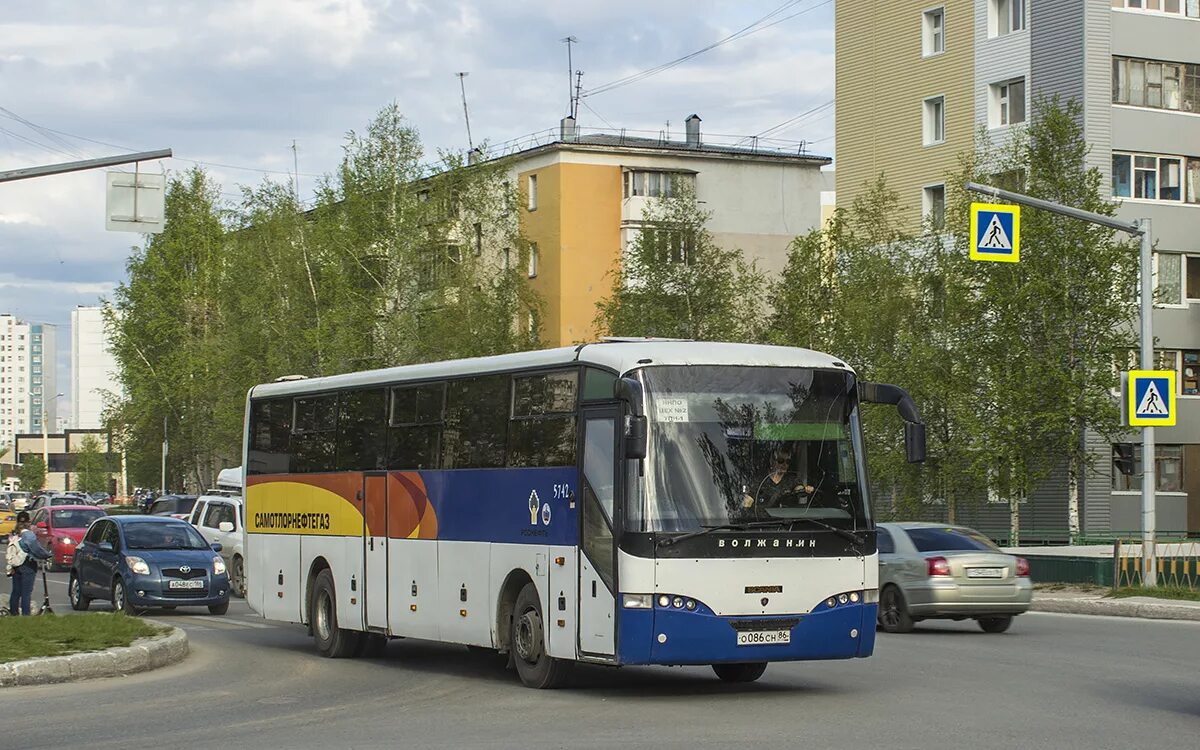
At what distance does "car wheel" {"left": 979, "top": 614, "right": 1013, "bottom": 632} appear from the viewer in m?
24.3

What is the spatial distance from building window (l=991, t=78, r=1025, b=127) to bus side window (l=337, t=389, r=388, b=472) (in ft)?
134

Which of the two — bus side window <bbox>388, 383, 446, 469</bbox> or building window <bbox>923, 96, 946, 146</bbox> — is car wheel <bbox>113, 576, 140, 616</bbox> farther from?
building window <bbox>923, 96, 946, 146</bbox>

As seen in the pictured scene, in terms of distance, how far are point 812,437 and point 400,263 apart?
173 feet

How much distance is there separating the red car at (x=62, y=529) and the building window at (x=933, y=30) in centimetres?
3178

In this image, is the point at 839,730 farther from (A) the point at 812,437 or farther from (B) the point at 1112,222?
(B) the point at 1112,222

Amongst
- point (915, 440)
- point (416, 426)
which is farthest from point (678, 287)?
point (915, 440)

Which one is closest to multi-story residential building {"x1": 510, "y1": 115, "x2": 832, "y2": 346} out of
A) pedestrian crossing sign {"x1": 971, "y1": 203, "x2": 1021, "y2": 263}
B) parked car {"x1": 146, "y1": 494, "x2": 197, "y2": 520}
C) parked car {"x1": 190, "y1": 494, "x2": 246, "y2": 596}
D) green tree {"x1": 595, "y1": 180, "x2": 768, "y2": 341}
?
green tree {"x1": 595, "y1": 180, "x2": 768, "y2": 341}

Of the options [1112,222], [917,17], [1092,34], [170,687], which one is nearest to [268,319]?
[917,17]

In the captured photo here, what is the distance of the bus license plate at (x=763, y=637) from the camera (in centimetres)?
1502

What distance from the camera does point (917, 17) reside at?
61.3m

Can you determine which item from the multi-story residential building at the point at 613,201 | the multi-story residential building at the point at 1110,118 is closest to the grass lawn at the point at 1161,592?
the multi-story residential building at the point at 1110,118

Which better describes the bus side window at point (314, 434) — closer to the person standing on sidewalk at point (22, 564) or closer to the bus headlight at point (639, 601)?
the person standing on sidewalk at point (22, 564)

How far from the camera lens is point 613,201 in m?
78.0

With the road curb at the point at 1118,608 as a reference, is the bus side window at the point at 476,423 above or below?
above
